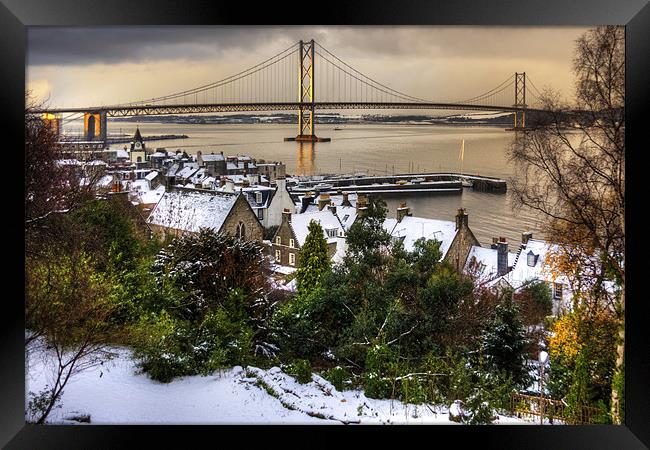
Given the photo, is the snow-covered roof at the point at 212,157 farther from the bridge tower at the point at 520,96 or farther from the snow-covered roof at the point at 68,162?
the bridge tower at the point at 520,96

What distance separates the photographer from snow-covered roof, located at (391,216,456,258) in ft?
17.5

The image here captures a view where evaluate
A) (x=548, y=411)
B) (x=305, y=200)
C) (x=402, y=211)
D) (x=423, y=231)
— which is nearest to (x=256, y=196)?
(x=305, y=200)

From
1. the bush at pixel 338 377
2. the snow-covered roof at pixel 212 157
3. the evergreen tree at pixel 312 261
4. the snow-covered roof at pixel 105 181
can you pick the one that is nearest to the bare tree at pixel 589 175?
the evergreen tree at pixel 312 261

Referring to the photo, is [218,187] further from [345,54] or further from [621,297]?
[621,297]

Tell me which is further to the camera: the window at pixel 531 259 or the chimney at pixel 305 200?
the chimney at pixel 305 200

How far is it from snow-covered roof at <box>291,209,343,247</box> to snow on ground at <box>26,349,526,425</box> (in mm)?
1107

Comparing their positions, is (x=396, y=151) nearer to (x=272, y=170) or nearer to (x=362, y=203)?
(x=362, y=203)

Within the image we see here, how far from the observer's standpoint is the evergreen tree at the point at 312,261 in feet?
17.6

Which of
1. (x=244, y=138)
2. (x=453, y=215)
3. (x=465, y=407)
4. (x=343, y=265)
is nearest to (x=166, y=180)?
(x=244, y=138)

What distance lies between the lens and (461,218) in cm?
544

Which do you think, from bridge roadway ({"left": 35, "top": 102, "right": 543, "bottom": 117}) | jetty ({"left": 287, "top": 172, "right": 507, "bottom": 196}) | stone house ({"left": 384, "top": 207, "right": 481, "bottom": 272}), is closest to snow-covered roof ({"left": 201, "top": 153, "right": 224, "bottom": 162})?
bridge roadway ({"left": 35, "top": 102, "right": 543, "bottom": 117})

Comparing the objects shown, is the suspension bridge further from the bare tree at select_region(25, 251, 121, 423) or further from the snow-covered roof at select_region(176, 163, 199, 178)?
the bare tree at select_region(25, 251, 121, 423)

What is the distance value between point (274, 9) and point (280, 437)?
2.61m

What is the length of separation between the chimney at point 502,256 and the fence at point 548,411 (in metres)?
0.89
